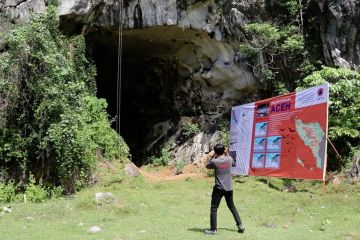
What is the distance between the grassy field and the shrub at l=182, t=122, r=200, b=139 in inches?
179

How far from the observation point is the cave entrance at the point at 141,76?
15.7 m

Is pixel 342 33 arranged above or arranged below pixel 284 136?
above

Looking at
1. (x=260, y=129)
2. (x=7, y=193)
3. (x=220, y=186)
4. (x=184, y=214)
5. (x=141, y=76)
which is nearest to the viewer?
(x=220, y=186)

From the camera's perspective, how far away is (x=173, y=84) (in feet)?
58.0

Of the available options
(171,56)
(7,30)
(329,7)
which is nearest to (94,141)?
(7,30)

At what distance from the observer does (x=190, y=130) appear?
53.3 ft

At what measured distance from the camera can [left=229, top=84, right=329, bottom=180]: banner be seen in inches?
416

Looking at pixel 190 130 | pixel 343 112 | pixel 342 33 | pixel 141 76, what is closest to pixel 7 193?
pixel 190 130

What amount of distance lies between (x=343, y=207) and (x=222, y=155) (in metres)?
3.68

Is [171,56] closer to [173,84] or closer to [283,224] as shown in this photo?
[173,84]

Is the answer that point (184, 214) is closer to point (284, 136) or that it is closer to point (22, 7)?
point (284, 136)

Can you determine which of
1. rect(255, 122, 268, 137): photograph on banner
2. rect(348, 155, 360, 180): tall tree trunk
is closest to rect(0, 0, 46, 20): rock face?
rect(255, 122, 268, 137): photograph on banner

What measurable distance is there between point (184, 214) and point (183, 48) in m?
8.64

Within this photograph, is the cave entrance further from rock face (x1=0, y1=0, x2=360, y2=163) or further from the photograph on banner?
the photograph on banner
